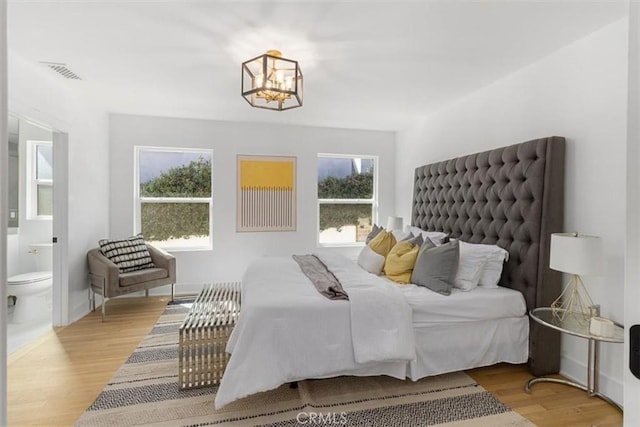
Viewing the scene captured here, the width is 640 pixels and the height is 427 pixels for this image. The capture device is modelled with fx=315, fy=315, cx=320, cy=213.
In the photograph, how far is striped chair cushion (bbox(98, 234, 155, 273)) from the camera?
12.0ft

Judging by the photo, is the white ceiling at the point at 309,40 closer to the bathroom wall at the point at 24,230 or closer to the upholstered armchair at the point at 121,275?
the bathroom wall at the point at 24,230

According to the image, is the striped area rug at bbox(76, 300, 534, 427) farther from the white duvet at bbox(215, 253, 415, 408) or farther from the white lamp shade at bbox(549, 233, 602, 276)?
the white lamp shade at bbox(549, 233, 602, 276)

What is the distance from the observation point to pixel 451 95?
11.2 ft

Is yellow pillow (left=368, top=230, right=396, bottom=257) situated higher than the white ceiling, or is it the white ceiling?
the white ceiling

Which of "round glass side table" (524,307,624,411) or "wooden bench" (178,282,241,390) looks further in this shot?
"wooden bench" (178,282,241,390)

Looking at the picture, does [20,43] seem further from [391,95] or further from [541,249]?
[541,249]

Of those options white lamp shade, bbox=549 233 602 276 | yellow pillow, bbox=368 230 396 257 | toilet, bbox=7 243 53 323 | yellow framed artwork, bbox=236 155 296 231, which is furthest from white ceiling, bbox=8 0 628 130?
toilet, bbox=7 243 53 323

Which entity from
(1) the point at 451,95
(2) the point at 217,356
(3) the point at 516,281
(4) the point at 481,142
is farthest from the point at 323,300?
(1) the point at 451,95

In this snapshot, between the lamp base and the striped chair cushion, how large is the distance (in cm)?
417

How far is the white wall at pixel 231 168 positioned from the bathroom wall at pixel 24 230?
92 cm

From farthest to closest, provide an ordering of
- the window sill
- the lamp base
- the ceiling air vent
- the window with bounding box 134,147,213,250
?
1. the window sill
2. the window with bounding box 134,147,213,250
3. the ceiling air vent
4. the lamp base

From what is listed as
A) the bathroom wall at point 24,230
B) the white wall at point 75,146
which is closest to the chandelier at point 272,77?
the white wall at point 75,146

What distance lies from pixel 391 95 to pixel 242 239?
2777mm

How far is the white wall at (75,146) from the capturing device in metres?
2.66
